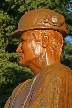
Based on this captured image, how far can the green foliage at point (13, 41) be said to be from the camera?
51.7ft

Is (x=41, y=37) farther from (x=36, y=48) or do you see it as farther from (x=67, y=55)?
(x=67, y=55)

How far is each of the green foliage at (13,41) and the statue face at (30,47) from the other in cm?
1066

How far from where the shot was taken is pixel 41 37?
4215mm

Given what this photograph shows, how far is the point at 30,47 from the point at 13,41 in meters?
12.5

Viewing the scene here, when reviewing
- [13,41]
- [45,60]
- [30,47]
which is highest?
[30,47]

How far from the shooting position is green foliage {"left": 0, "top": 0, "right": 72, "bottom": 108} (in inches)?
621

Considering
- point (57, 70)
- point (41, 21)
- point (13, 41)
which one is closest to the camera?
point (57, 70)

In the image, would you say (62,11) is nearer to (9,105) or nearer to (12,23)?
(12,23)

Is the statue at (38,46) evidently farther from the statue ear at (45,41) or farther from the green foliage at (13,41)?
the green foliage at (13,41)

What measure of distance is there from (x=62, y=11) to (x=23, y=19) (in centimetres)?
1254

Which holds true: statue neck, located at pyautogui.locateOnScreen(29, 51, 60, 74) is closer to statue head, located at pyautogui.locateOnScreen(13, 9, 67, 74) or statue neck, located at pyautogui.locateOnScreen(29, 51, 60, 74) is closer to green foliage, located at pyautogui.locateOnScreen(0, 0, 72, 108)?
statue head, located at pyautogui.locateOnScreen(13, 9, 67, 74)

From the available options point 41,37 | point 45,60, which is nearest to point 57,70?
point 45,60

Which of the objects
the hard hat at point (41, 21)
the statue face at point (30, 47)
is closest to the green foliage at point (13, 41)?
the statue face at point (30, 47)

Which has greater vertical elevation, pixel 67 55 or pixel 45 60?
pixel 45 60
